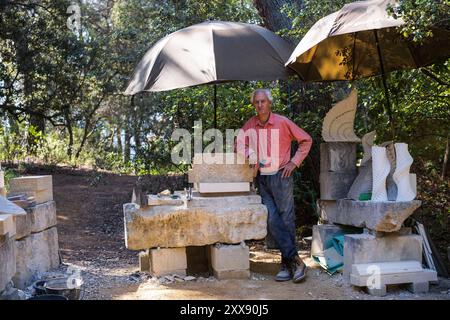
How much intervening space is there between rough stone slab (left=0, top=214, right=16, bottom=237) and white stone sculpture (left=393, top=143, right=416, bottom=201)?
10.7 feet

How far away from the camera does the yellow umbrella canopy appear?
5.14 metres

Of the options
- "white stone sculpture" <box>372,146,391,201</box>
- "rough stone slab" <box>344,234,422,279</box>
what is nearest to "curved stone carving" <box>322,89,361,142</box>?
"white stone sculpture" <box>372,146,391,201</box>

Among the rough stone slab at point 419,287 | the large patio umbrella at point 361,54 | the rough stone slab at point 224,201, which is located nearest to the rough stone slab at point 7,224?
the rough stone slab at point 224,201

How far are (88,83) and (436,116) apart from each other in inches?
378

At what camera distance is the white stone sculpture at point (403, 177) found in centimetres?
476

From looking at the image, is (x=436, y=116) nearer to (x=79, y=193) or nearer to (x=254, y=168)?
(x=254, y=168)

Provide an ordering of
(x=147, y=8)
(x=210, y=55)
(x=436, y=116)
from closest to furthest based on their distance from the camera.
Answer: (x=210, y=55)
(x=436, y=116)
(x=147, y=8)

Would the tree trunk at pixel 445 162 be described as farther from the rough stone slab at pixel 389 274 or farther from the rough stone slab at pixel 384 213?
the rough stone slab at pixel 389 274

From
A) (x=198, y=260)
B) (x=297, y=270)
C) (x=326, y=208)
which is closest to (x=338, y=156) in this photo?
(x=326, y=208)

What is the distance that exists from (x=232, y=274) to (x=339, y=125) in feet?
6.38

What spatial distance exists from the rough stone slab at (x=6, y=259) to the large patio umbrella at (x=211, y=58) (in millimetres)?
1923

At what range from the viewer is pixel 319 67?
19.5ft

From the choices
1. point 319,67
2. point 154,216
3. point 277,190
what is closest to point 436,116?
point 319,67

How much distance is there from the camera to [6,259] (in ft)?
11.8
